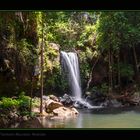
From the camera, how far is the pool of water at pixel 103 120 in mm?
2699

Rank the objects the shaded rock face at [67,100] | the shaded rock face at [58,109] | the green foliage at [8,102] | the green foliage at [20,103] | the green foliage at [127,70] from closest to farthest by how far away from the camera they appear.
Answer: the green foliage at [8,102] → the green foliage at [20,103] → the green foliage at [127,70] → the shaded rock face at [58,109] → the shaded rock face at [67,100]

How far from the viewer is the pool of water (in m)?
2.70

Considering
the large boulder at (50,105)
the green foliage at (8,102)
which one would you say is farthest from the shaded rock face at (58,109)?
the green foliage at (8,102)

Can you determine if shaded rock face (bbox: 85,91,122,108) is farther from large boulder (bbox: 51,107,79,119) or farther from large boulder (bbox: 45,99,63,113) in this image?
large boulder (bbox: 45,99,63,113)

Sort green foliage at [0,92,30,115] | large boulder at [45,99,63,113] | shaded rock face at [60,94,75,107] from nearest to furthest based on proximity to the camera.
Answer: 1. green foliage at [0,92,30,115]
2. large boulder at [45,99,63,113]
3. shaded rock face at [60,94,75,107]

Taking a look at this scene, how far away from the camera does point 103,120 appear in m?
3.12

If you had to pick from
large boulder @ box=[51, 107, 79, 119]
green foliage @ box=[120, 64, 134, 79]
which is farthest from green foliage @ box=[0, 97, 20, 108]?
green foliage @ box=[120, 64, 134, 79]

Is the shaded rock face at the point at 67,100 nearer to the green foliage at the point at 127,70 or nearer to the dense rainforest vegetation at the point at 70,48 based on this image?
the dense rainforest vegetation at the point at 70,48

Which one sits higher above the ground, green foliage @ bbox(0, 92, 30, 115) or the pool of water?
green foliage @ bbox(0, 92, 30, 115)

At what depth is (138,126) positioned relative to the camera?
8.39 ft

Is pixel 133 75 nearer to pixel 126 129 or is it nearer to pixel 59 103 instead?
pixel 126 129

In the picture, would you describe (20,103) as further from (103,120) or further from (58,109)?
(58,109)
